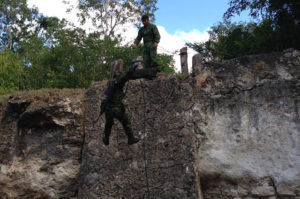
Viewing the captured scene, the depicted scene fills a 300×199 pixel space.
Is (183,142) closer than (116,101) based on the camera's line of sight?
No

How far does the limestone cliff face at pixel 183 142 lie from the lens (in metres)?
5.79

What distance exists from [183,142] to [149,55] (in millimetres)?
1884

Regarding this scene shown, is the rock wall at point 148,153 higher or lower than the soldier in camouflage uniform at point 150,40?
lower

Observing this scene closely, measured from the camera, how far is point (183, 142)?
6.10 m

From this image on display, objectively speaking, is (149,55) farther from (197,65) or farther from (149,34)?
(197,65)

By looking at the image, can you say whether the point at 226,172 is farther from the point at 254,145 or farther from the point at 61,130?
the point at 61,130

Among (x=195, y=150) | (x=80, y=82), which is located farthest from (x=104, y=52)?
(x=195, y=150)

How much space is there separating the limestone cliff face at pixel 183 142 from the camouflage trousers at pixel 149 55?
1.23 feet

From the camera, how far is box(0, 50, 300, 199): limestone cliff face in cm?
579

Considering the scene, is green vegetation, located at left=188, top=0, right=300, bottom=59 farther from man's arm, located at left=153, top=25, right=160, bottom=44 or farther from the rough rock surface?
the rough rock surface

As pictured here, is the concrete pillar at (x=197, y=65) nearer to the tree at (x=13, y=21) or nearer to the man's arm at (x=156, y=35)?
the man's arm at (x=156, y=35)

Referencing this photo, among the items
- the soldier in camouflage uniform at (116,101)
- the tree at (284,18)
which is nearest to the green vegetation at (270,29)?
the tree at (284,18)

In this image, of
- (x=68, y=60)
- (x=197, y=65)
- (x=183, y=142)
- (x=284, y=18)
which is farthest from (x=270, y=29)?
(x=68, y=60)

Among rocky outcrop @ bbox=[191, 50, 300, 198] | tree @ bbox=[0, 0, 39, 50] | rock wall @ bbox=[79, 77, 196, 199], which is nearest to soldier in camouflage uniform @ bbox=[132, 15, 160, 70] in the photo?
rock wall @ bbox=[79, 77, 196, 199]
